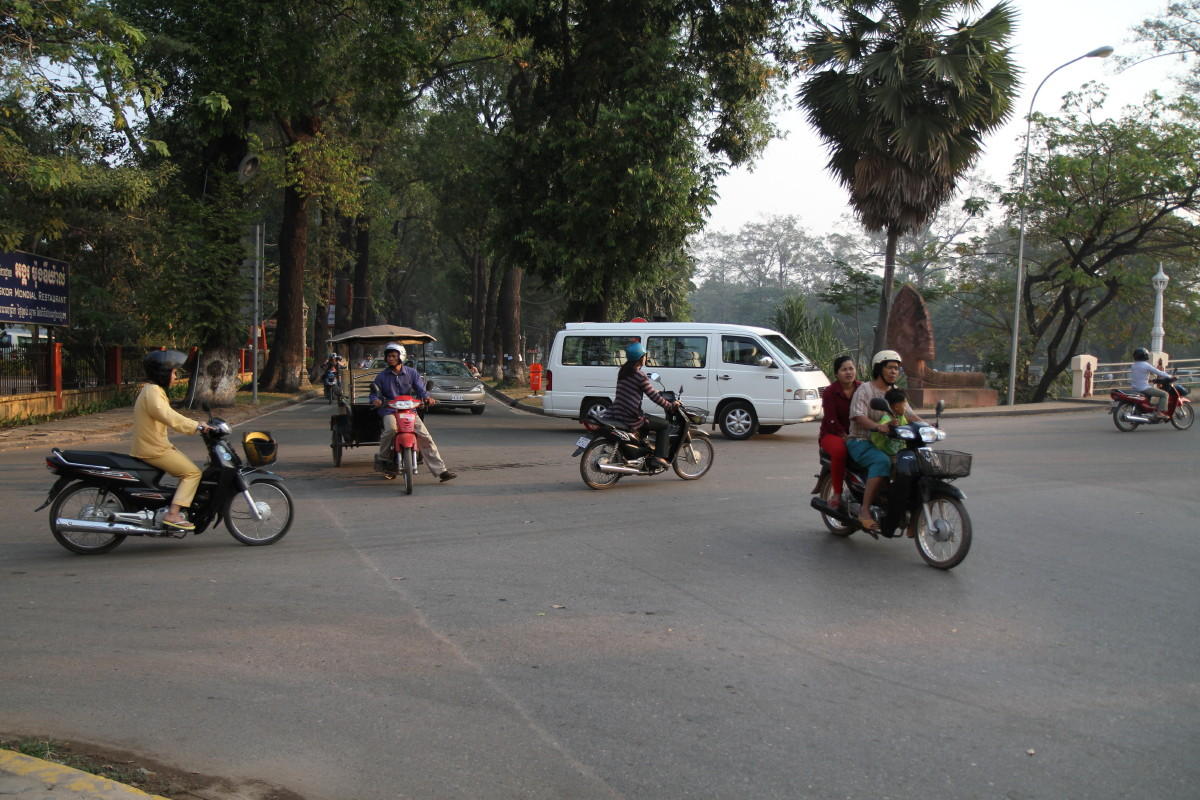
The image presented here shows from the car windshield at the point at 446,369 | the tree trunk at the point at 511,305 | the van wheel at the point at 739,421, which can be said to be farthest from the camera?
the tree trunk at the point at 511,305

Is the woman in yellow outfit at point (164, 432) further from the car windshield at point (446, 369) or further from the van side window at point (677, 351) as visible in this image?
the car windshield at point (446, 369)

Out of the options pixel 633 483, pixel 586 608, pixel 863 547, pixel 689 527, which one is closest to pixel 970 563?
pixel 863 547

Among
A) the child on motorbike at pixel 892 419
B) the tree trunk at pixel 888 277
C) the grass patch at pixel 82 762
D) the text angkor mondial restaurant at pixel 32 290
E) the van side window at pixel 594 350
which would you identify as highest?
the tree trunk at pixel 888 277

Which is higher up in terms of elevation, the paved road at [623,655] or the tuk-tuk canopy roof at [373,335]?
the tuk-tuk canopy roof at [373,335]

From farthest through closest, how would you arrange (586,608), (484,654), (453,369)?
1. (453,369)
2. (586,608)
3. (484,654)

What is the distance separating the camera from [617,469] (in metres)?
11.8

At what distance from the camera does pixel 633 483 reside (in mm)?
12555

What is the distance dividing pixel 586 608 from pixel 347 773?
268 centimetres

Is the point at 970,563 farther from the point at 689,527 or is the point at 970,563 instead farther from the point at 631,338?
the point at 631,338

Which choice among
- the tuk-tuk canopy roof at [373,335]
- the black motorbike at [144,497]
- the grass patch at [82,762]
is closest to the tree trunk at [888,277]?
the tuk-tuk canopy roof at [373,335]

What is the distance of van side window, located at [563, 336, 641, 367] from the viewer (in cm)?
1958

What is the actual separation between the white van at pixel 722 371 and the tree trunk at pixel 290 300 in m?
13.8

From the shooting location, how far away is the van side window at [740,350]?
18.1 m

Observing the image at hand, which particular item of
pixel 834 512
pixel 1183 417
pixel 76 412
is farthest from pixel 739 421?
pixel 76 412
